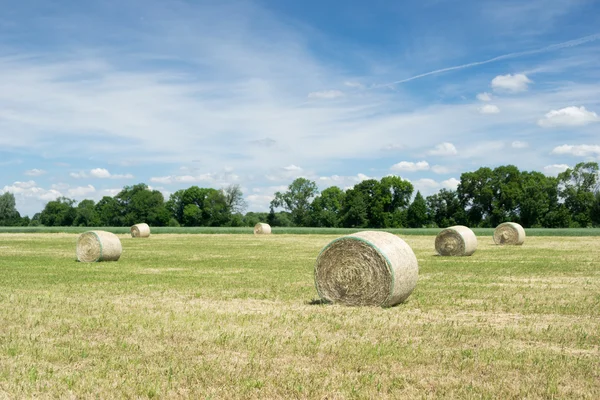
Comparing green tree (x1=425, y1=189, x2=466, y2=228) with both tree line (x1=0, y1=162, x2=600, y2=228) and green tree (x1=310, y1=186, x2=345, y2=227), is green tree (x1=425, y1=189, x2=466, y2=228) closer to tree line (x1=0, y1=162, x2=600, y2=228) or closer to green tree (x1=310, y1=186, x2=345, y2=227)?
tree line (x1=0, y1=162, x2=600, y2=228)

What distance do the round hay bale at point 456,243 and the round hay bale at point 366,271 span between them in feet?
53.3

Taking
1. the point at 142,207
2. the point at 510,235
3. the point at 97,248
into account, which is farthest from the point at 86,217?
the point at 97,248

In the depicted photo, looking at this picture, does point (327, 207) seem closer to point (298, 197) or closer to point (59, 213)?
point (298, 197)

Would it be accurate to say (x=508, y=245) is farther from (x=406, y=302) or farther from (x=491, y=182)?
(x=491, y=182)

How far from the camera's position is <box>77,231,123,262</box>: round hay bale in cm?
2600

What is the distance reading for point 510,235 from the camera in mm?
39938

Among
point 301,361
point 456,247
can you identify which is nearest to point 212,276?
point 301,361

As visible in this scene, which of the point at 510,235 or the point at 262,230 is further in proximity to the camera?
the point at 262,230

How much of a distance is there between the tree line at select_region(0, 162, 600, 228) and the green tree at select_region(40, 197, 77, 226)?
0.22m

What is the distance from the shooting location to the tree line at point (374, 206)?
9656 centimetres

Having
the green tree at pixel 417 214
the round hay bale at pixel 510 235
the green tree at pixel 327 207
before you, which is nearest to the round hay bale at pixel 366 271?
the round hay bale at pixel 510 235

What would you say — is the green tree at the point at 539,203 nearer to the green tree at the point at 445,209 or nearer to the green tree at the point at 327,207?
the green tree at the point at 445,209

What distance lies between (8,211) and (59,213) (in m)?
10.4

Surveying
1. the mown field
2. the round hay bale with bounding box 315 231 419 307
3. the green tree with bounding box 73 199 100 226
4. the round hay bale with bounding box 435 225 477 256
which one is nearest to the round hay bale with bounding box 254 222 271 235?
the round hay bale with bounding box 435 225 477 256
